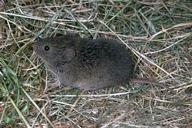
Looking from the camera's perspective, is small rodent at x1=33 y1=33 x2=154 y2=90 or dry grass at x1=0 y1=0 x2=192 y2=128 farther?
small rodent at x1=33 y1=33 x2=154 y2=90

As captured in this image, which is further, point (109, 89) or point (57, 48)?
point (109, 89)

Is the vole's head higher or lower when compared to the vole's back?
higher

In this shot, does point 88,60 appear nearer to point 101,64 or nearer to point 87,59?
point 87,59

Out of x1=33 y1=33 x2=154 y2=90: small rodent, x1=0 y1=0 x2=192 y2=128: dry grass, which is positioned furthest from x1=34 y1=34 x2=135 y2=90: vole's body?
x1=0 y1=0 x2=192 y2=128: dry grass

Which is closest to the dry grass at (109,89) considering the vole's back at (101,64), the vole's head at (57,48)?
the vole's back at (101,64)

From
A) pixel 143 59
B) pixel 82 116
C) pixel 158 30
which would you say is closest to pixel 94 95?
pixel 82 116

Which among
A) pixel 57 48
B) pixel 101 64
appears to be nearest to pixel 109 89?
pixel 101 64

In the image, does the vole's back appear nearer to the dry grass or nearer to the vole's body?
the vole's body
